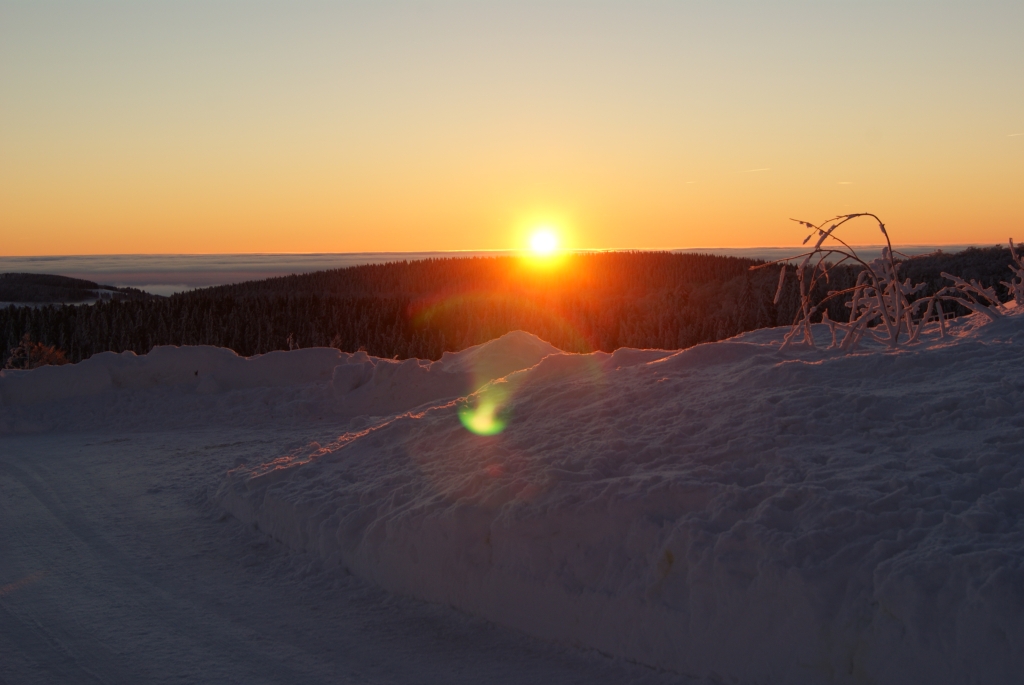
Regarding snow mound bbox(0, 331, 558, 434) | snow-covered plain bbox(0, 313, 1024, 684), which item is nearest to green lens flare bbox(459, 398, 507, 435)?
snow-covered plain bbox(0, 313, 1024, 684)

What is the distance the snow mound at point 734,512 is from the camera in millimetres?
3662

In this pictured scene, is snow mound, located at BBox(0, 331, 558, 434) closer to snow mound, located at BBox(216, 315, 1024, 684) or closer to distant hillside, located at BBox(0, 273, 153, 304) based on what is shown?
snow mound, located at BBox(216, 315, 1024, 684)

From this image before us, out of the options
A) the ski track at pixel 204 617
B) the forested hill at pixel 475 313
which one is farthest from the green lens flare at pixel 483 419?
the forested hill at pixel 475 313

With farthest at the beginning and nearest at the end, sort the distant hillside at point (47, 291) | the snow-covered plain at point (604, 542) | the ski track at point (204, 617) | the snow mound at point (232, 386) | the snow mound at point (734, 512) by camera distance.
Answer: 1. the distant hillside at point (47, 291)
2. the snow mound at point (232, 386)
3. the ski track at point (204, 617)
4. the snow-covered plain at point (604, 542)
5. the snow mound at point (734, 512)

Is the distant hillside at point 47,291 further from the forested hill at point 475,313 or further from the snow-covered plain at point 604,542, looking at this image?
the snow-covered plain at point 604,542

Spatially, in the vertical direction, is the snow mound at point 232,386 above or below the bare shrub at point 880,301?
below

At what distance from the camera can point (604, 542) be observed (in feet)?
15.6

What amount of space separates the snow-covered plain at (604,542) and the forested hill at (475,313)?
53962 mm

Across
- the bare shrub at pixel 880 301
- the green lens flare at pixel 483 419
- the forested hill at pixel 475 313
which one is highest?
the bare shrub at pixel 880 301

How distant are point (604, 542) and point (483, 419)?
3098mm

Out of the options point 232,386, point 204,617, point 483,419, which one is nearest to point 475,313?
point 232,386

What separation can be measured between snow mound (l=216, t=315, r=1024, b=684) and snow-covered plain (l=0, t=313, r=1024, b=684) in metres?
0.02

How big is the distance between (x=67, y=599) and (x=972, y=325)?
26.3 ft

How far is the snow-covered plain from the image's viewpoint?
3.80 m
